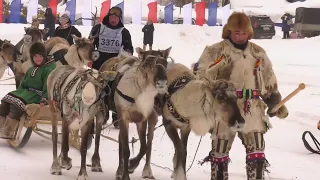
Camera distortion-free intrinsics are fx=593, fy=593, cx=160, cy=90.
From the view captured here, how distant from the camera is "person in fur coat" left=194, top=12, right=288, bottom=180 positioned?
5.39 metres

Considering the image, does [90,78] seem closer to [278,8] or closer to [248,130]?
[248,130]

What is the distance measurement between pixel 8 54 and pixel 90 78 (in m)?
2.56

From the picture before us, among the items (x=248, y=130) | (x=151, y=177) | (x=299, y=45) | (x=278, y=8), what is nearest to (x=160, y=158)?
(x=151, y=177)

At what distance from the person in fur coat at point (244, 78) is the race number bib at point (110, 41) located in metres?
3.23

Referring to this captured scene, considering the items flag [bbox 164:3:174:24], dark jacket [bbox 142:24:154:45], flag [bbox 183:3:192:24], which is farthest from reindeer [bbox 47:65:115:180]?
flag [bbox 164:3:174:24]

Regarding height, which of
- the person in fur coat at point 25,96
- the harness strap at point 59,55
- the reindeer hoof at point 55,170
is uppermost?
the harness strap at point 59,55

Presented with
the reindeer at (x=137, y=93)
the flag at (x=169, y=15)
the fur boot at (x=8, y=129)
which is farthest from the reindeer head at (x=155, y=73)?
the flag at (x=169, y=15)

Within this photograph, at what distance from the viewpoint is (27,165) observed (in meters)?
6.98

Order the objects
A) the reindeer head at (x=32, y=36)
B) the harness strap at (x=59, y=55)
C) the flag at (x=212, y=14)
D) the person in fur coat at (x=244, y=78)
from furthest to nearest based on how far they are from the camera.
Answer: the flag at (x=212, y=14)
the reindeer head at (x=32, y=36)
the harness strap at (x=59, y=55)
the person in fur coat at (x=244, y=78)

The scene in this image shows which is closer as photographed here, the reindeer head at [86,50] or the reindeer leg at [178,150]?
the reindeer leg at [178,150]

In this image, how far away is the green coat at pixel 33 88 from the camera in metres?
7.68

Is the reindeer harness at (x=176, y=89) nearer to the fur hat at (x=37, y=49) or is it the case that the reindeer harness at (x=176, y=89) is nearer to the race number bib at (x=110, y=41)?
the fur hat at (x=37, y=49)

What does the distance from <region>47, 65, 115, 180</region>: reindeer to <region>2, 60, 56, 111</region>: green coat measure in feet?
2.68

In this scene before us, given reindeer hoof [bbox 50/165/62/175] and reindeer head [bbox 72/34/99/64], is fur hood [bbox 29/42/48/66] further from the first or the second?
reindeer hoof [bbox 50/165/62/175]
